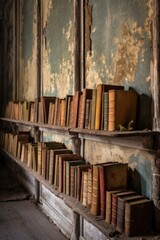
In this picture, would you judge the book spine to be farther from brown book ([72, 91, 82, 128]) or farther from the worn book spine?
brown book ([72, 91, 82, 128])

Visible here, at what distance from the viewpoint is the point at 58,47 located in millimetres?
4012

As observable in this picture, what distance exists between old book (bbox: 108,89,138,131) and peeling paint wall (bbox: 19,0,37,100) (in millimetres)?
2984

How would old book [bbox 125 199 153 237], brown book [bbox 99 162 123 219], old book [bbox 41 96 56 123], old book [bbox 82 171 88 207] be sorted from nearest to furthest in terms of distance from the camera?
old book [bbox 125 199 153 237] < brown book [bbox 99 162 123 219] < old book [bbox 82 171 88 207] < old book [bbox 41 96 56 123]

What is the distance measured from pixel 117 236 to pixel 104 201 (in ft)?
1.05

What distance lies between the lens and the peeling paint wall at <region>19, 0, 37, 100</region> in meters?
5.09

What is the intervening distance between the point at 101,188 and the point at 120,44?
1.27 meters

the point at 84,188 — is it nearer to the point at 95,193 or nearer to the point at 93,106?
the point at 95,193

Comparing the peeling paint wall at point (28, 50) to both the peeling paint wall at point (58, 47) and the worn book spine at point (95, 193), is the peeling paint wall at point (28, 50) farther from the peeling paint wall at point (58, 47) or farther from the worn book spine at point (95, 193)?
the worn book spine at point (95, 193)

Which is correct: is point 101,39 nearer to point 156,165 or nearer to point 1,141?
point 156,165

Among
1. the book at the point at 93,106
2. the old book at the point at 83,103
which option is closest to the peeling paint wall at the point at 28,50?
the old book at the point at 83,103

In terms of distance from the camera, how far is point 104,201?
7.76 ft

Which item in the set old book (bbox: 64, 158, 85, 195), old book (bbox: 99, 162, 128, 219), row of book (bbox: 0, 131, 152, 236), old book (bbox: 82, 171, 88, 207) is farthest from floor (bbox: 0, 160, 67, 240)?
old book (bbox: 99, 162, 128, 219)

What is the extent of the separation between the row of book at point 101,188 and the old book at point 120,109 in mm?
375

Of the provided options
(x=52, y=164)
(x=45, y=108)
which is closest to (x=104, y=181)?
(x=52, y=164)
